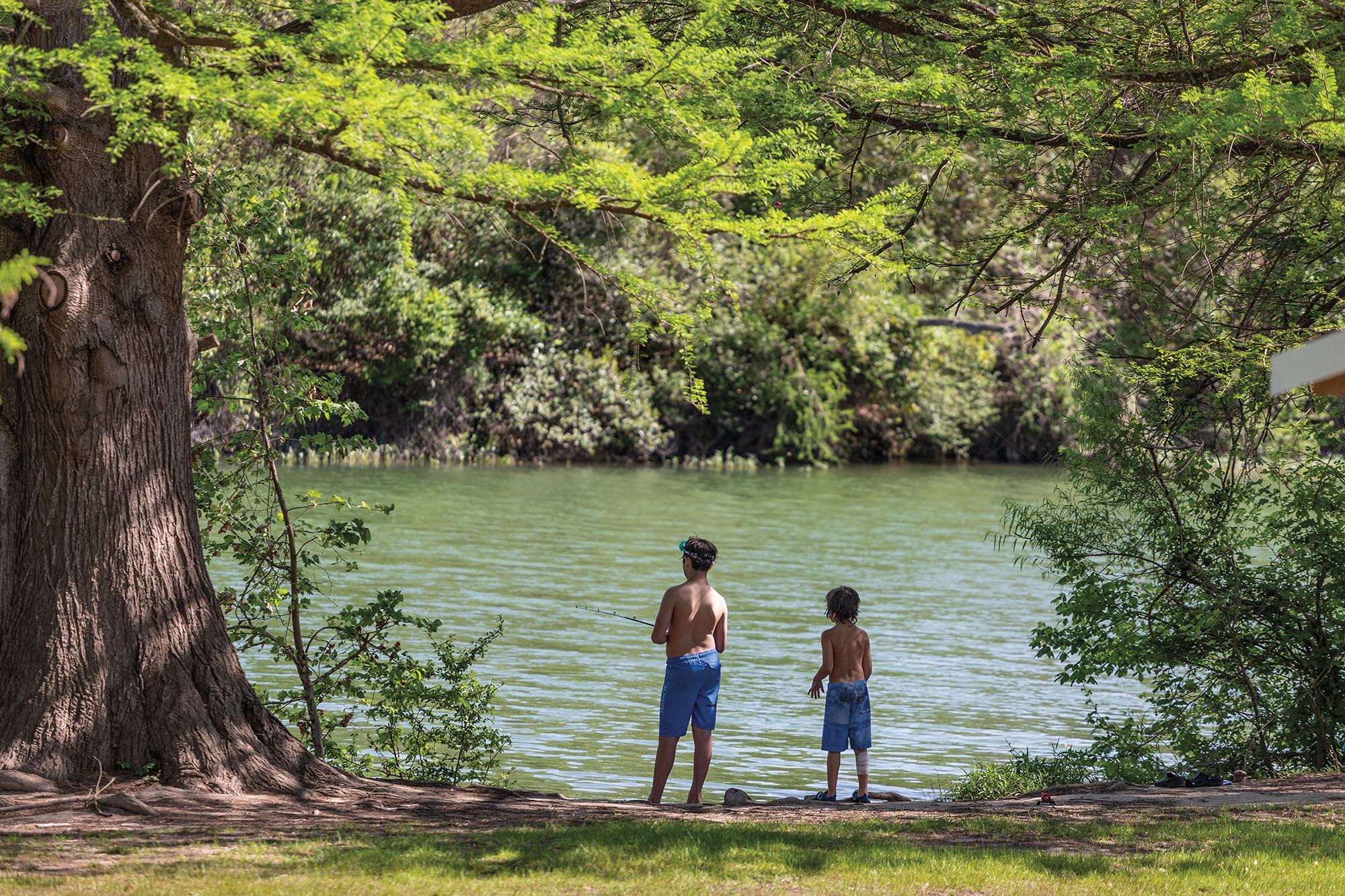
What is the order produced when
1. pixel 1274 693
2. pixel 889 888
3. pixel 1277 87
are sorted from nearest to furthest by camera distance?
pixel 889 888 → pixel 1277 87 → pixel 1274 693

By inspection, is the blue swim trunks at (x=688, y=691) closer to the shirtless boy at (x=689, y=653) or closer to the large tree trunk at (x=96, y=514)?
the shirtless boy at (x=689, y=653)

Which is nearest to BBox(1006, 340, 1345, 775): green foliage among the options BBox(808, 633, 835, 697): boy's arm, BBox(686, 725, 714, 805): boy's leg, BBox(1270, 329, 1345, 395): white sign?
BBox(808, 633, 835, 697): boy's arm

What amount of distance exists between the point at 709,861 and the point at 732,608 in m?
11.9

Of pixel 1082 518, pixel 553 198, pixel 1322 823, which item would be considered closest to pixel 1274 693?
pixel 1082 518

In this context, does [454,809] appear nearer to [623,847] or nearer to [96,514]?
[623,847]

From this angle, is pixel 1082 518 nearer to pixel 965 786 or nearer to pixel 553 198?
pixel 965 786

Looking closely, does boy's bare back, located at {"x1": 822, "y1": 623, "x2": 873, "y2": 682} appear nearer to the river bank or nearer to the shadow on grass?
the river bank

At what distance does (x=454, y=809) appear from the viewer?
7863mm

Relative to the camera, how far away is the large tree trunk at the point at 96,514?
7430 mm

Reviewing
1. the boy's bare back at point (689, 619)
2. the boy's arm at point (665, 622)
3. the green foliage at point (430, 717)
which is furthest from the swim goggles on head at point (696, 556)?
the green foliage at point (430, 717)

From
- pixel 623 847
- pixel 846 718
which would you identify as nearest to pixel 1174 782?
pixel 846 718

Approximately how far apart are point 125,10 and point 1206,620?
27.0 ft

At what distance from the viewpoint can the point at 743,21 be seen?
9.84 meters

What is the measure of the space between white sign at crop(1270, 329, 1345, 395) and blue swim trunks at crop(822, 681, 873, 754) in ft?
14.6
